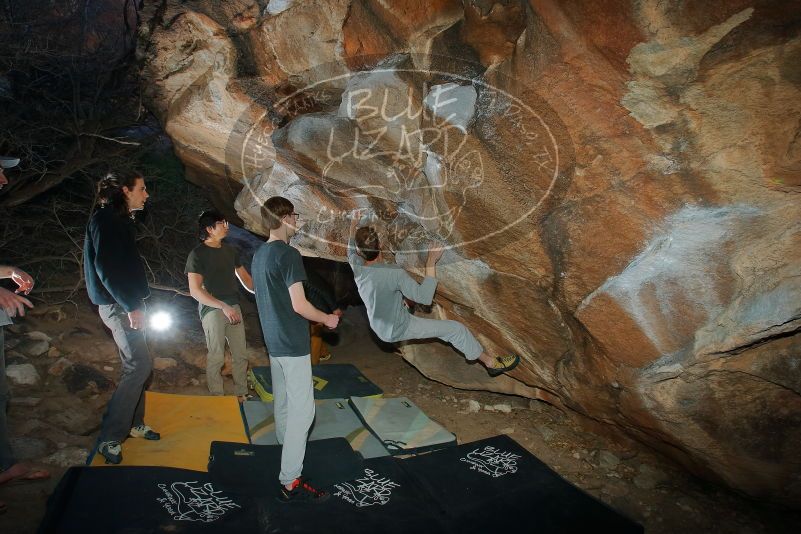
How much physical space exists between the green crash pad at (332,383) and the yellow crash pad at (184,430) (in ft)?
1.41

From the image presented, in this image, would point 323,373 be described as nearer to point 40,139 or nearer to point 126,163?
point 126,163

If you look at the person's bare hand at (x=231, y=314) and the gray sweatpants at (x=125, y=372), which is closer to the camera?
the gray sweatpants at (x=125, y=372)

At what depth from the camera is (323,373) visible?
562 centimetres

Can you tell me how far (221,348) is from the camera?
465 centimetres

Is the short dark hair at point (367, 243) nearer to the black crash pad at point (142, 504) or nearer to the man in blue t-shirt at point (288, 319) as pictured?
the man in blue t-shirt at point (288, 319)

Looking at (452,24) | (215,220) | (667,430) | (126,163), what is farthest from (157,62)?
(667,430)

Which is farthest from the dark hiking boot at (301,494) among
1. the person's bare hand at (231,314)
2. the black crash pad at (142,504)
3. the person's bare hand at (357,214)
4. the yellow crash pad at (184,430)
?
the person's bare hand at (357,214)

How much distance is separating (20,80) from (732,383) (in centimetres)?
838

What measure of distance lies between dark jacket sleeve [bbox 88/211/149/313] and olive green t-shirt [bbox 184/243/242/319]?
872 mm

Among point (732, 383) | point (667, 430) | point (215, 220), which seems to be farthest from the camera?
point (215, 220)

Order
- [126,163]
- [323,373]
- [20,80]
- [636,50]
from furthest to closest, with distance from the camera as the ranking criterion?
[126,163], [20,80], [323,373], [636,50]

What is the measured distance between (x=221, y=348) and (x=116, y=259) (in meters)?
1.62

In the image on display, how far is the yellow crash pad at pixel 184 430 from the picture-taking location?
3571 millimetres

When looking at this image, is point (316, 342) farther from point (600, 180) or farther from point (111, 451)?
point (600, 180)
